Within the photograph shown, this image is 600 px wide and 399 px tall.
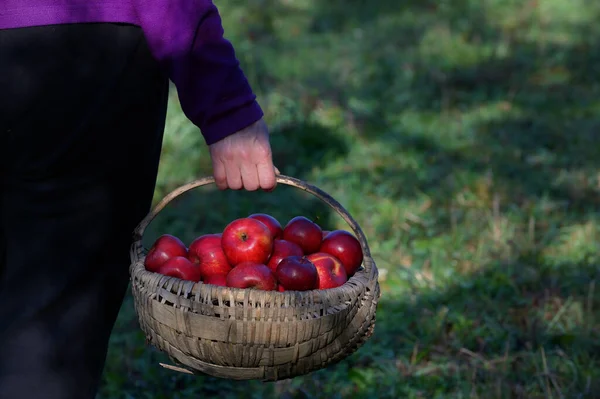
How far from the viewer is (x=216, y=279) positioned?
2.18 metres

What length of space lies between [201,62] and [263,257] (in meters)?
0.57

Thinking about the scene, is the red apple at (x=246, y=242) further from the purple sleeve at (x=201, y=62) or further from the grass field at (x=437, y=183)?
the grass field at (x=437, y=183)

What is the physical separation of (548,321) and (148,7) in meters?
2.25

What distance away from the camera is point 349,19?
8.23m

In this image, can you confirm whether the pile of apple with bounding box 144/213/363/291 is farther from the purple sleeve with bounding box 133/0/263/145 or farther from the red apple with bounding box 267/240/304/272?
the purple sleeve with bounding box 133/0/263/145

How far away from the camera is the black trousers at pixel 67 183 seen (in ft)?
5.52

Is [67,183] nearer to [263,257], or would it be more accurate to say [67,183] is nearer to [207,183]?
[207,183]

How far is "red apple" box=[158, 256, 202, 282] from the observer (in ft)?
6.73

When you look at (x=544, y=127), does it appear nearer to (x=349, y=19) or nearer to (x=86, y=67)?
(x=349, y=19)

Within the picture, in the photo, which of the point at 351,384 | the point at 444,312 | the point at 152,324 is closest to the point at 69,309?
the point at 152,324

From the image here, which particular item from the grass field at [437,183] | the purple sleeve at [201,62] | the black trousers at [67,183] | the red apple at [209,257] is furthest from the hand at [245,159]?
the grass field at [437,183]

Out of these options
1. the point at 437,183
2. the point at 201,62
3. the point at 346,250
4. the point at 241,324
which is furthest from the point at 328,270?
the point at 437,183

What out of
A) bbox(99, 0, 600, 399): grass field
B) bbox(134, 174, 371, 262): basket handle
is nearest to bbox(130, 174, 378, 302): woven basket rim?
bbox(134, 174, 371, 262): basket handle

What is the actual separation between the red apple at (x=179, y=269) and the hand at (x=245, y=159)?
0.21m
